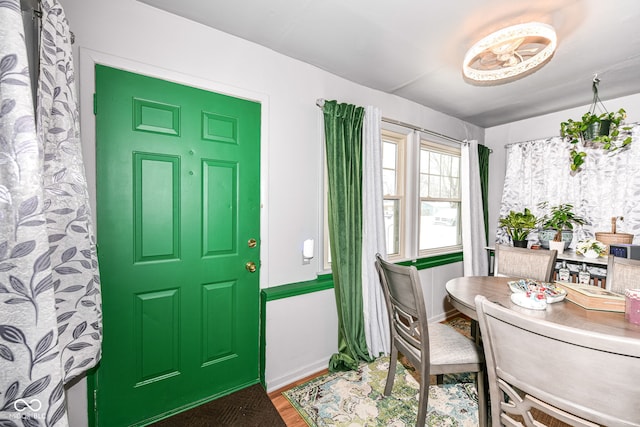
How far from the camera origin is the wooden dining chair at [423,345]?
1.48 metres

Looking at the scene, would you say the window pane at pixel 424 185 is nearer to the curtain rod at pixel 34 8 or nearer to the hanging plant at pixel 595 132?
the hanging plant at pixel 595 132

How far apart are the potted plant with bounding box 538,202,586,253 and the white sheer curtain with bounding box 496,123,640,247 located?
0.27 ft

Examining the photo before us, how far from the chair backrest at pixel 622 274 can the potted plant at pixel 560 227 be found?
4.13 ft

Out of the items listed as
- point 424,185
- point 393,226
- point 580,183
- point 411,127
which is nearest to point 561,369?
point 393,226

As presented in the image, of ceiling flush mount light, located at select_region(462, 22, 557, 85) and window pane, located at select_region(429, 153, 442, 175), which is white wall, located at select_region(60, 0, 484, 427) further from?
window pane, located at select_region(429, 153, 442, 175)

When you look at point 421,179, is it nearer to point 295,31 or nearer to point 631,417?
point 295,31

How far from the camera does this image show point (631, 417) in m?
0.73

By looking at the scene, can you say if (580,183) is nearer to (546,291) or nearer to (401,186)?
(401,186)

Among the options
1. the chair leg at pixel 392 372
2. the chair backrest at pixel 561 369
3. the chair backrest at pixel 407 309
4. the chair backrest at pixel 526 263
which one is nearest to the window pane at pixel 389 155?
the chair backrest at pixel 526 263

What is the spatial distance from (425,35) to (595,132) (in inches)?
80.8

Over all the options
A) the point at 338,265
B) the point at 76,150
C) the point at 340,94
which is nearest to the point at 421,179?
the point at 340,94

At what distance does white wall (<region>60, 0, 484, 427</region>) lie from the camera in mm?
1433

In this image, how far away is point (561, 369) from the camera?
2.62 ft

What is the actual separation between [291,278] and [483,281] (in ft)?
4.77
